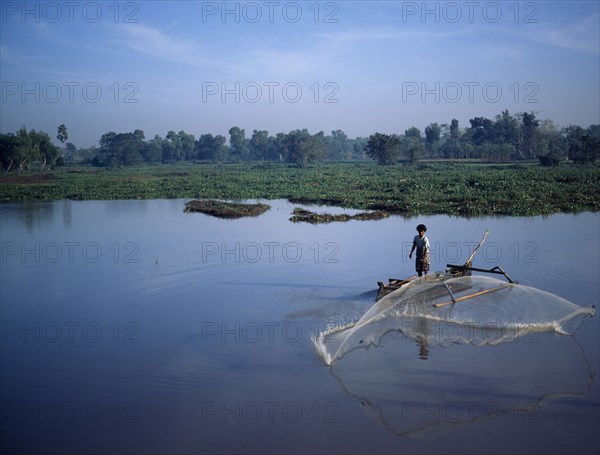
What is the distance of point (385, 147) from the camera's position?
71.7 meters

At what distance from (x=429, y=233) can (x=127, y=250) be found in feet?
30.7

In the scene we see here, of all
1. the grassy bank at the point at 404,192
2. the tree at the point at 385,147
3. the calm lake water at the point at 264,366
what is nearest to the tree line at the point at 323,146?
the tree at the point at 385,147

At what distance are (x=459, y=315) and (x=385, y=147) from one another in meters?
64.7

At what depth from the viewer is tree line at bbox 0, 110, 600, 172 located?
5428 cm

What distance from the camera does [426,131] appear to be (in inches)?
3949

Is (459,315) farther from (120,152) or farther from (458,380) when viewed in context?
(120,152)

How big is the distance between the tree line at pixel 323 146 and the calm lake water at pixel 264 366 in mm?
44382

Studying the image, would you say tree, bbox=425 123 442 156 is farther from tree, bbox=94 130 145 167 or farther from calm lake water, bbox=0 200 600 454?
calm lake water, bbox=0 200 600 454

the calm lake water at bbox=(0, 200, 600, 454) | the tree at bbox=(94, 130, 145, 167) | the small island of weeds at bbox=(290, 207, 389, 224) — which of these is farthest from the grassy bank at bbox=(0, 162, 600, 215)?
the tree at bbox=(94, 130, 145, 167)

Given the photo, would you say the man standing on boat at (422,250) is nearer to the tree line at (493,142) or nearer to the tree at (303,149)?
the tree line at (493,142)

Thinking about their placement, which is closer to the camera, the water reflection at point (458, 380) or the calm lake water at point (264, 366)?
the calm lake water at point (264, 366)

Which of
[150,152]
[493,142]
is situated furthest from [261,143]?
[493,142]

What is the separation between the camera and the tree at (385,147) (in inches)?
2825

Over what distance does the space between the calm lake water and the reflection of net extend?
0.25 meters
